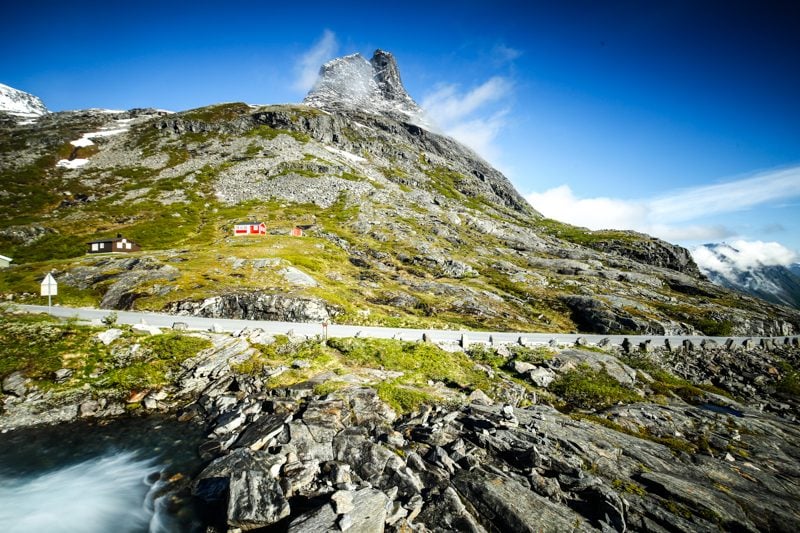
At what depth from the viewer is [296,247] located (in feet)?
279

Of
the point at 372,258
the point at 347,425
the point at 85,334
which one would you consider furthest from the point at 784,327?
the point at 85,334

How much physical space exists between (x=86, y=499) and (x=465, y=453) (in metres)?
19.0

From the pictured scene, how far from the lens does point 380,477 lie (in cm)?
1605

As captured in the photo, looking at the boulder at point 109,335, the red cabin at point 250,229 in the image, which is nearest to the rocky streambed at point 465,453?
the boulder at point 109,335

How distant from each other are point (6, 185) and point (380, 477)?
198432 mm

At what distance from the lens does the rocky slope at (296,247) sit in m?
56.1

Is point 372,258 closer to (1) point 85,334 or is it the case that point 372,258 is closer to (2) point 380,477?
(1) point 85,334

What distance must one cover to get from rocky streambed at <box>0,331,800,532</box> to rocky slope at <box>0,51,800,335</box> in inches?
916

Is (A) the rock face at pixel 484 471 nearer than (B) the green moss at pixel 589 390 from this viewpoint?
Yes

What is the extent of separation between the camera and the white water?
49.9 ft

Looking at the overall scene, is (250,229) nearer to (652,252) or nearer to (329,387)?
(329,387)

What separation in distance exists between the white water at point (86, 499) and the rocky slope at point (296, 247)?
2972cm

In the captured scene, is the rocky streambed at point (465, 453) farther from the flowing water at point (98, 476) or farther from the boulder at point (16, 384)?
the flowing water at point (98, 476)

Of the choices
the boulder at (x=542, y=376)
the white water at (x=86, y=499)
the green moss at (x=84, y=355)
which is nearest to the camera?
the white water at (x=86, y=499)
